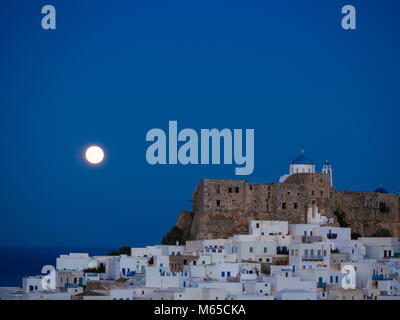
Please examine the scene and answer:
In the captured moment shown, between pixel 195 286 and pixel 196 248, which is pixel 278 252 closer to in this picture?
pixel 196 248

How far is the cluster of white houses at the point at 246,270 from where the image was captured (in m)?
41.4

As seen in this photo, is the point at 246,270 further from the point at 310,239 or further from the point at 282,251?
the point at 310,239

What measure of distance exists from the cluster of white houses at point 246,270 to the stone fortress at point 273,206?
2.02 m

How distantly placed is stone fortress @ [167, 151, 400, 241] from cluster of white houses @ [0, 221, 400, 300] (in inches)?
79.5

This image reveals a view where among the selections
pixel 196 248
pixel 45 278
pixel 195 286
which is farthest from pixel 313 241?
pixel 45 278

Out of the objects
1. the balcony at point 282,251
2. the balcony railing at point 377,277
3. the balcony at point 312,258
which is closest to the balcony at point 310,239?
the balcony at point 282,251

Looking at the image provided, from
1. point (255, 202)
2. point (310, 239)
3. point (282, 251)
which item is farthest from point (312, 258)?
point (255, 202)

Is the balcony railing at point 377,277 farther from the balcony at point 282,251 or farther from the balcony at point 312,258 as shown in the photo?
the balcony at point 282,251

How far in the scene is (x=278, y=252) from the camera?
48.8m

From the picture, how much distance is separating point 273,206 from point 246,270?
8.92m

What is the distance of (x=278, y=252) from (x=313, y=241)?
1.73 m

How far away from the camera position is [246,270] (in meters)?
45.0

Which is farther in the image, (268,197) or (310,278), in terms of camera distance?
(268,197)

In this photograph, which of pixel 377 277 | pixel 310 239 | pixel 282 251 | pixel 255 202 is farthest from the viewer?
pixel 255 202
